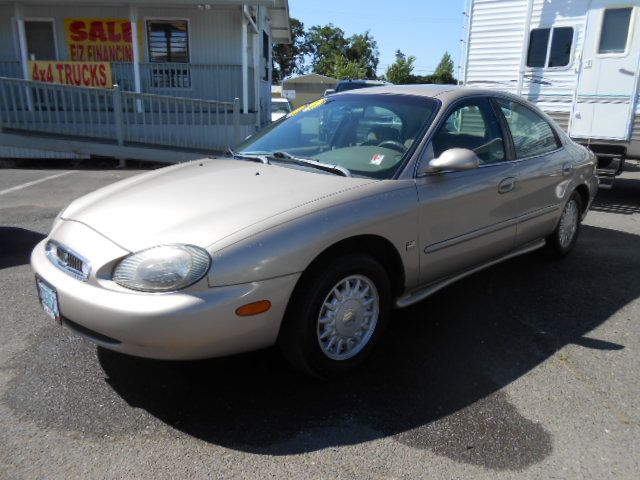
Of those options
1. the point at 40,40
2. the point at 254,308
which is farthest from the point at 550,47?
the point at 40,40

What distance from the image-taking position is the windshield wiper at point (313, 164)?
3.19 metres

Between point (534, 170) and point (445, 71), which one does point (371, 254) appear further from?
point (445, 71)

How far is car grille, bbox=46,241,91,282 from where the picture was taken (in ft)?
8.45

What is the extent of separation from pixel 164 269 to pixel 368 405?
4.10ft

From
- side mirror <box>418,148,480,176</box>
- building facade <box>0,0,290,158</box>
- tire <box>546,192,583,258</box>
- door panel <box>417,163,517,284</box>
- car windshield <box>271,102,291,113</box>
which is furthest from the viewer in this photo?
car windshield <box>271,102,291,113</box>

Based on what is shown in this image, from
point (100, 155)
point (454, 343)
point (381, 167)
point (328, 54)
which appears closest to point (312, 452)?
point (454, 343)

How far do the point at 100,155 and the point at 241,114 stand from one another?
325cm

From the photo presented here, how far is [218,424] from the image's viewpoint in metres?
2.58

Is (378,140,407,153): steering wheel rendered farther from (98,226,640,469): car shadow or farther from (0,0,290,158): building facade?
(0,0,290,158): building facade

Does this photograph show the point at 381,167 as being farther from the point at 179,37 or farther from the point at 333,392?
the point at 179,37

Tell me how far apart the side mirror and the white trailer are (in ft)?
17.7

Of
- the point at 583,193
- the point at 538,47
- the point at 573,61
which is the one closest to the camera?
the point at 583,193

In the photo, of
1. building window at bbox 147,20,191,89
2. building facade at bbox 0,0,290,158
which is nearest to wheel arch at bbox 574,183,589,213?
building facade at bbox 0,0,290,158

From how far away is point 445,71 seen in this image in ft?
186
